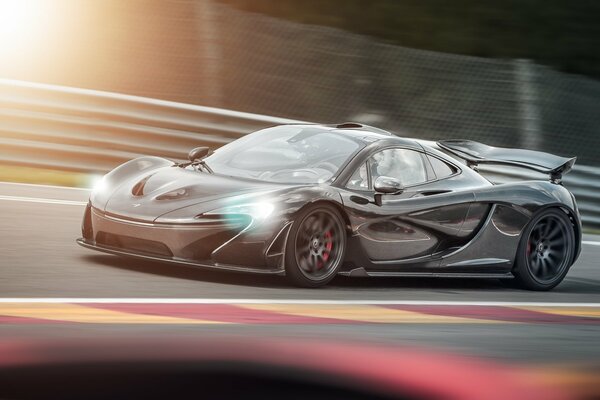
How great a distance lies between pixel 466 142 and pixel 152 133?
4.43 metres

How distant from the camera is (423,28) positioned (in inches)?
758

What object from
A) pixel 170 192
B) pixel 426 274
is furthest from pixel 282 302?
pixel 426 274

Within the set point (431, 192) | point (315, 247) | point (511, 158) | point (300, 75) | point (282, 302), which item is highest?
point (300, 75)

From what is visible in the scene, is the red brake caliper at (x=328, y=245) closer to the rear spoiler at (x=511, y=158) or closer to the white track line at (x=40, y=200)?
the rear spoiler at (x=511, y=158)

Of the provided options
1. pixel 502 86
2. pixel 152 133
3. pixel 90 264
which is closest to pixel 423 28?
pixel 502 86

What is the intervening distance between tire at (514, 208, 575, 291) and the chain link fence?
238 inches

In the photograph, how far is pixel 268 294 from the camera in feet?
27.8

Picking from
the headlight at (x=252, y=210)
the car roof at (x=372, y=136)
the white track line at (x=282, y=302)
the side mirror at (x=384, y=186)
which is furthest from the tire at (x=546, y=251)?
the headlight at (x=252, y=210)

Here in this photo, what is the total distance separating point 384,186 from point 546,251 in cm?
194

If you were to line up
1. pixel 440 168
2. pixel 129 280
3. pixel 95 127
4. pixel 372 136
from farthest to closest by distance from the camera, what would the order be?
pixel 95 127
pixel 440 168
pixel 372 136
pixel 129 280

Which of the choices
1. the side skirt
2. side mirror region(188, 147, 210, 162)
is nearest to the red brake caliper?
the side skirt

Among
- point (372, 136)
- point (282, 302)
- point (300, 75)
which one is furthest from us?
point (300, 75)

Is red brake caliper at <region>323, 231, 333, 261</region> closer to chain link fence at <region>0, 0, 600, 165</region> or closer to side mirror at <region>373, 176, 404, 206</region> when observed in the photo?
side mirror at <region>373, 176, 404, 206</region>

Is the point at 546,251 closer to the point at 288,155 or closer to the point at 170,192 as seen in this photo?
the point at 288,155
